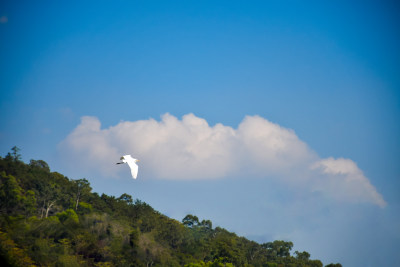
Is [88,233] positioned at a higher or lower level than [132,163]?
lower

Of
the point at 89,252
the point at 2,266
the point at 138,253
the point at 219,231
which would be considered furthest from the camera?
the point at 219,231

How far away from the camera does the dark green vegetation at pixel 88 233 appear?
50.0m

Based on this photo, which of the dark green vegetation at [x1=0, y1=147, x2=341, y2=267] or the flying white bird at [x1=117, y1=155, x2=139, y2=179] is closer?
the flying white bird at [x1=117, y1=155, x2=139, y2=179]

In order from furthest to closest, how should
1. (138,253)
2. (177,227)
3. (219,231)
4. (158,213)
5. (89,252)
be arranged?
(219,231) < (158,213) < (177,227) < (138,253) < (89,252)

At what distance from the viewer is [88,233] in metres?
58.4

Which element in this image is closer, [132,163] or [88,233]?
[132,163]

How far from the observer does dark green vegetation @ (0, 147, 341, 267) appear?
50.0 metres

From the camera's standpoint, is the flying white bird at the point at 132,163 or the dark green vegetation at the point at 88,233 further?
the dark green vegetation at the point at 88,233

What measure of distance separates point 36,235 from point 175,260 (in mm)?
22325

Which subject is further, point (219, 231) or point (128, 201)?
point (219, 231)

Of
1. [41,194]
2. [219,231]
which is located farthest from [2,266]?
[219,231]

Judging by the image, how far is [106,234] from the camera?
200 feet

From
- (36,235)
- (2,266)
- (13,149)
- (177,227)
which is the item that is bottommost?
(2,266)

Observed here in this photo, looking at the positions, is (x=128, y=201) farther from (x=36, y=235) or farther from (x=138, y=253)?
(x=36, y=235)
